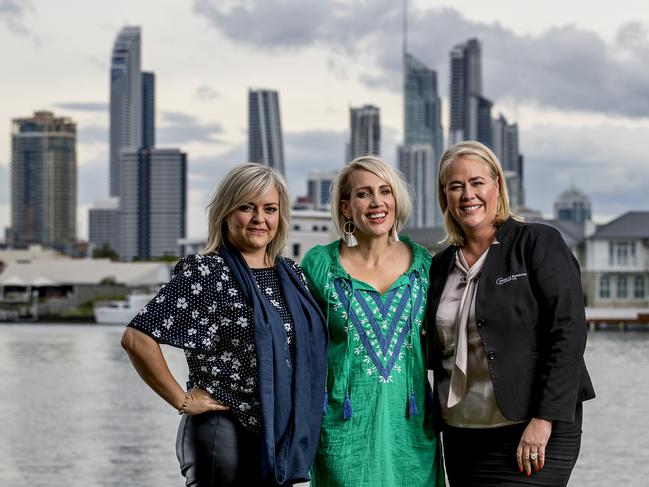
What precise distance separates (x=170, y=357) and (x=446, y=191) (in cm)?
3386

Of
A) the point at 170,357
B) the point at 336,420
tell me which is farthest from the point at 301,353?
the point at 170,357

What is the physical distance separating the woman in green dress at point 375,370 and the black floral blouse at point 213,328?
0.55 metres

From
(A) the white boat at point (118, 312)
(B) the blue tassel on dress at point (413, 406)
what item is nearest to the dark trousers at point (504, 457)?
(B) the blue tassel on dress at point (413, 406)

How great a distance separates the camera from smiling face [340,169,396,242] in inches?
169

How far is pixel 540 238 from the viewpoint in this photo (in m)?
3.97

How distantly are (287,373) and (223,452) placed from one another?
0.35 meters

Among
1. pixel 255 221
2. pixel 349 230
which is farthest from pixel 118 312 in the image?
pixel 255 221

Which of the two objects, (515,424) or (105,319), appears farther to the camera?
(105,319)

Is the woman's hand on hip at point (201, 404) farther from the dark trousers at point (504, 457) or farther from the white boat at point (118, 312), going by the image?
the white boat at point (118, 312)

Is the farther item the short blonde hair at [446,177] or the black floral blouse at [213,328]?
the short blonde hair at [446,177]

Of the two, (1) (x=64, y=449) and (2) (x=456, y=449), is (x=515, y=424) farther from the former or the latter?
(1) (x=64, y=449)

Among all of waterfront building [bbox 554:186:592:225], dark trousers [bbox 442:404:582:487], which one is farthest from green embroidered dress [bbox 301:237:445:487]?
waterfront building [bbox 554:186:592:225]

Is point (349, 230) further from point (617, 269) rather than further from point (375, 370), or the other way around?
point (617, 269)

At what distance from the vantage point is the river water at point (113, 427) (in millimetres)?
11734
